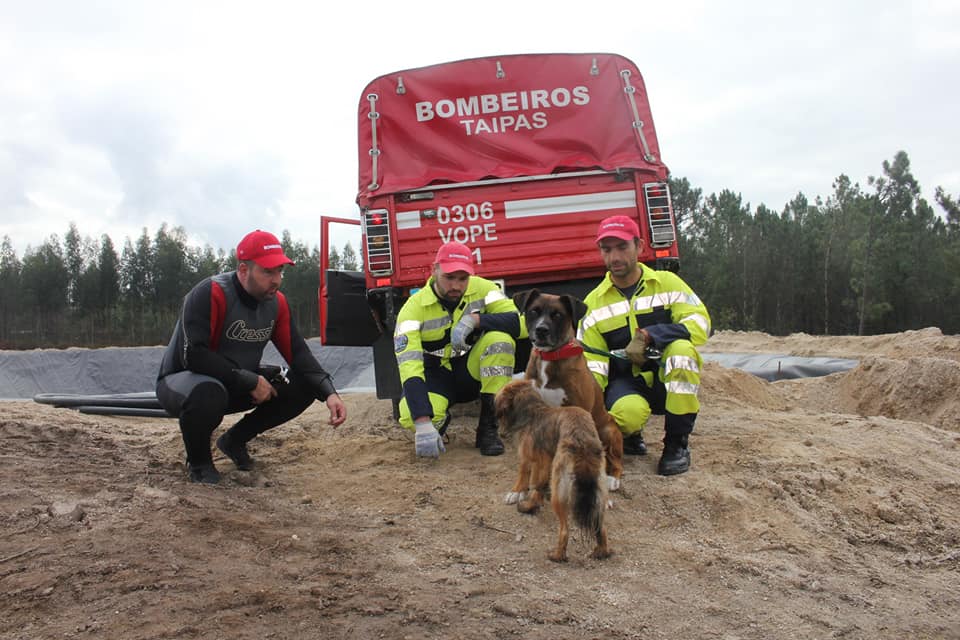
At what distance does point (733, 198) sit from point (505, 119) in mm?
39079

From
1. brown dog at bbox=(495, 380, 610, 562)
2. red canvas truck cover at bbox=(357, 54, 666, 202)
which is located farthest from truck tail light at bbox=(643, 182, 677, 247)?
brown dog at bbox=(495, 380, 610, 562)

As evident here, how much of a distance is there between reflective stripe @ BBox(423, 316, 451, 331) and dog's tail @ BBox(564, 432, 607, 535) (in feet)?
7.62

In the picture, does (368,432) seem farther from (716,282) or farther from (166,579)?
(716,282)

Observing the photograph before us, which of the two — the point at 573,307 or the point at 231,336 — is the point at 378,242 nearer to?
the point at 231,336

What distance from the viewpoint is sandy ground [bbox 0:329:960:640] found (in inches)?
106

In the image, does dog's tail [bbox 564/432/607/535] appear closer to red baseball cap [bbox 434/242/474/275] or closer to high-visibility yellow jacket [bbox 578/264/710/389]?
high-visibility yellow jacket [bbox 578/264/710/389]

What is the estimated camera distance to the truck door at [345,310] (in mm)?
7391

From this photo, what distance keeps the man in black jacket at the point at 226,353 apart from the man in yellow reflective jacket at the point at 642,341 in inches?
73.3

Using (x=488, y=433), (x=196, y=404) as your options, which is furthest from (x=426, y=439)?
(x=196, y=404)

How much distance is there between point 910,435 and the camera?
19.2 feet

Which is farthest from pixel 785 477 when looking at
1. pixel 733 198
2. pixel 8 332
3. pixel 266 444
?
pixel 733 198

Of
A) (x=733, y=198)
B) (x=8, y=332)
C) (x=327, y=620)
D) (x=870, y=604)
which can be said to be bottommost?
(x=870, y=604)

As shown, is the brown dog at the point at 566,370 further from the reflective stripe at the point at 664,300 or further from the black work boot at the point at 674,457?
the reflective stripe at the point at 664,300

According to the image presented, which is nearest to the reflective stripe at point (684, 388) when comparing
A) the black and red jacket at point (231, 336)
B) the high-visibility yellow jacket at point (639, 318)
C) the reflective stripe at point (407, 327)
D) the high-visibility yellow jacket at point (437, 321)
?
the high-visibility yellow jacket at point (639, 318)
